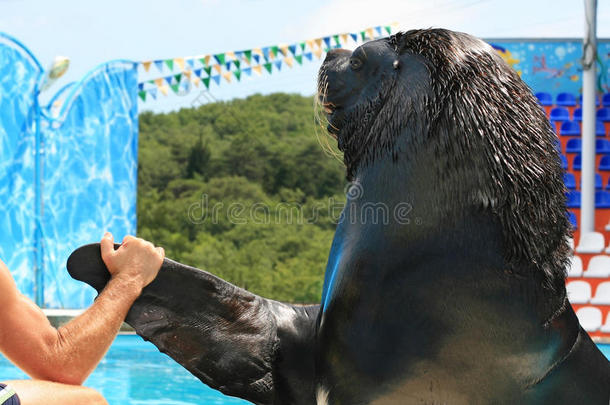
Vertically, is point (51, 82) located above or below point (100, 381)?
above

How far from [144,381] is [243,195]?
53.8 ft

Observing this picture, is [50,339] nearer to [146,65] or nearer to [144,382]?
[144,382]

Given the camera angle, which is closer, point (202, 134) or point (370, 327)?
point (370, 327)

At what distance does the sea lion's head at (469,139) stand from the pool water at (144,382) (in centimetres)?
566

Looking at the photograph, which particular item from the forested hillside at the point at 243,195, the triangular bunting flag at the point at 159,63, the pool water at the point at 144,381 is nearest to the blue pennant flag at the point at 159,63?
the triangular bunting flag at the point at 159,63

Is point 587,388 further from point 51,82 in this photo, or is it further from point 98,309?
point 51,82

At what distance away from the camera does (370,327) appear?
5.65ft

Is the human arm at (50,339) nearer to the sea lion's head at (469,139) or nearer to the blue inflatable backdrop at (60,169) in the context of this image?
the sea lion's head at (469,139)

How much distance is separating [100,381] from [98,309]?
6971 mm

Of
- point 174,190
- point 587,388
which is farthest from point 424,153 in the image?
point 174,190

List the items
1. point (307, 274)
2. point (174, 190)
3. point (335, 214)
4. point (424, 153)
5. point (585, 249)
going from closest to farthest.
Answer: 1. point (424, 153)
2. point (585, 249)
3. point (335, 214)
4. point (307, 274)
5. point (174, 190)

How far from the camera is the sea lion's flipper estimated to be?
6.15 ft

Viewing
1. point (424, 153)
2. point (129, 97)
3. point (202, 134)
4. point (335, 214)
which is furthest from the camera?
point (202, 134)

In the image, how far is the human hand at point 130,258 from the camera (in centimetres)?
174
